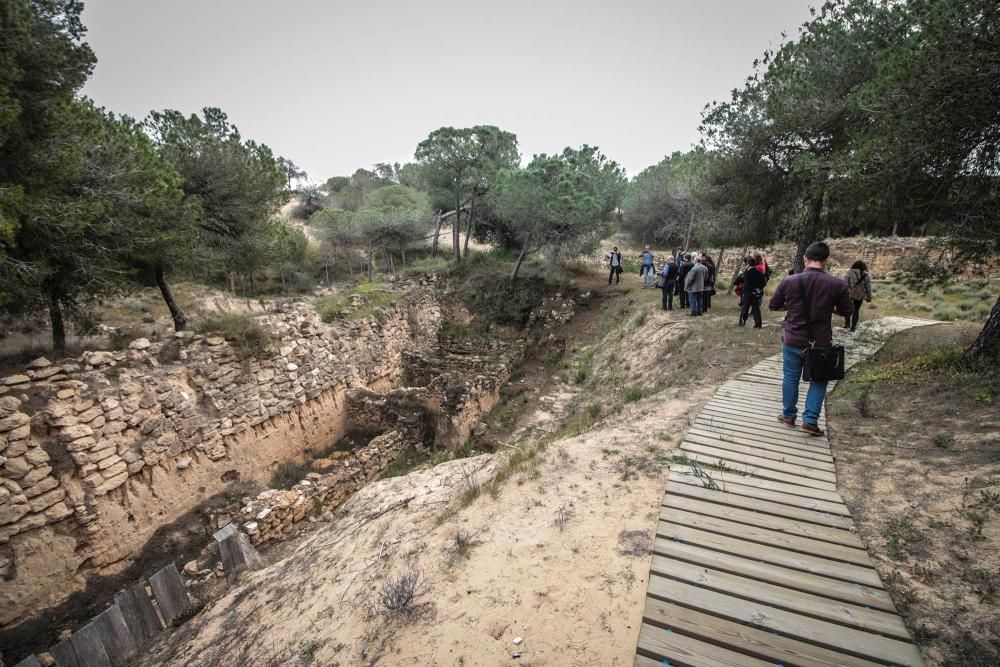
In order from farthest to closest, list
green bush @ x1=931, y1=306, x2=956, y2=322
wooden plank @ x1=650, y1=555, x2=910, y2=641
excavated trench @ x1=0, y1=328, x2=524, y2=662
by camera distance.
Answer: green bush @ x1=931, y1=306, x2=956, y2=322 < excavated trench @ x1=0, y1=328, x2=524, y2=662 < wooden plank @ x1=650, y1=555, x2=910, y2=641

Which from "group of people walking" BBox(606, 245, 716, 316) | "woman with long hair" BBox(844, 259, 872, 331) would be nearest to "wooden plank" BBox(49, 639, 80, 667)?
"group of people walking" BBox(606, 245, 716, 316)

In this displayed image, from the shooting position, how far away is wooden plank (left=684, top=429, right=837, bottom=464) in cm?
400

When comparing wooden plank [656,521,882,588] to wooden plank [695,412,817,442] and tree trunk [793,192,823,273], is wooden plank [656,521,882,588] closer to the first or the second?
wooden plank [695,412,817,442]

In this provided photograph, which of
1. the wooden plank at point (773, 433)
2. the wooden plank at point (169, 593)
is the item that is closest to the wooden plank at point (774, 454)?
the wooden plank at point (773, 433)

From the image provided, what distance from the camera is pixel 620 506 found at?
3.52 meters

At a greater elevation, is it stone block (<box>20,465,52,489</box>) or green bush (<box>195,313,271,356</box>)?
green bush (<box>195,313,271,356</box>)

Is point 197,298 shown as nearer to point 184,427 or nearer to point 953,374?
point 184,427

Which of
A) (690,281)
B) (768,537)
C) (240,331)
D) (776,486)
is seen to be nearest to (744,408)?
(776,486)

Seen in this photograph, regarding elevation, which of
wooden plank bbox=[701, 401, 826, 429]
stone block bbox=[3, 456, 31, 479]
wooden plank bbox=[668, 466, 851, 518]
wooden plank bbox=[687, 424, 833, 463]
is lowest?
stone block bbox=[3, 456, 31, 479]

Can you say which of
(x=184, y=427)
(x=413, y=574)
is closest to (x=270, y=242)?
(x=184, y=427)

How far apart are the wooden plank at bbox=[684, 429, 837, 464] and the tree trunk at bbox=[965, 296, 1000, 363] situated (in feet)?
12.7

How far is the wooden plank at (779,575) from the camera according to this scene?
7.86 ft

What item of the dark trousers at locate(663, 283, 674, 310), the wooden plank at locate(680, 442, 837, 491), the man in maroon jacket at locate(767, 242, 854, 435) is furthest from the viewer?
the dark trousers at locate(663, 283, 674, 310)

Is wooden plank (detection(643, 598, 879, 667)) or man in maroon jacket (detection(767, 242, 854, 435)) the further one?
man in maroon jacket (detection(767, 242, 854, 435))
